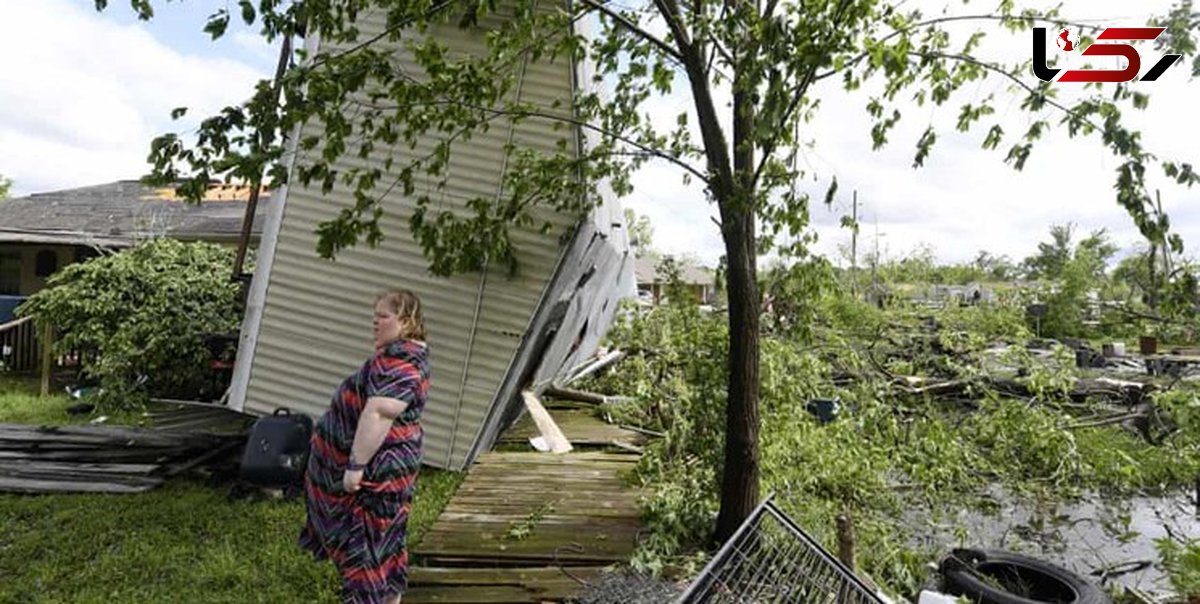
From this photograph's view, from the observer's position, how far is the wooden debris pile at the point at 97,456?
5391 millimetres

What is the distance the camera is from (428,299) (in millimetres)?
5656

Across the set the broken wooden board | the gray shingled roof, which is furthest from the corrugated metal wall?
the gray shingled roof

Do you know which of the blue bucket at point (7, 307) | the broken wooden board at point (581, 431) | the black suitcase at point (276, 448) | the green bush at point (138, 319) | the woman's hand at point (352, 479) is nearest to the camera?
the woman's hand at point (352, 479)

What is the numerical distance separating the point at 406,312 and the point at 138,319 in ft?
22.8

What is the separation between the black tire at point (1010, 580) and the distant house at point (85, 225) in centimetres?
1174

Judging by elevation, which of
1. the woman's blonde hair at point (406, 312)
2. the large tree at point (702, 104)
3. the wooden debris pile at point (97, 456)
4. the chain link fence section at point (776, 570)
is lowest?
the wooden debris pile at point (97, 456)

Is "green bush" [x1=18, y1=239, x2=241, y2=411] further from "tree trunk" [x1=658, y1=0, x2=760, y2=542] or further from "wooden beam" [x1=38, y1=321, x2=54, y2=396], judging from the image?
"tree trunk" [x1=658, y1=0, x2=760, y2=542]

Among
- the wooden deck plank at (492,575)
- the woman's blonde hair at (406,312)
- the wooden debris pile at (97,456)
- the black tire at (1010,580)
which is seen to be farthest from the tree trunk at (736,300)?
the wooden debris pile at (97,456)

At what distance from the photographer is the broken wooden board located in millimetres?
7109

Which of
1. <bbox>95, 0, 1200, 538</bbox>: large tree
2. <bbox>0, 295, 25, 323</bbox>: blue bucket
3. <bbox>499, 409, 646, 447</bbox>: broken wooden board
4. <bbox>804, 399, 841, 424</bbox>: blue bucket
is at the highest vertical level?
<bbox>95, 0, 1200, 538</bbox>: large tree

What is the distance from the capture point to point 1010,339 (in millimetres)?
6918

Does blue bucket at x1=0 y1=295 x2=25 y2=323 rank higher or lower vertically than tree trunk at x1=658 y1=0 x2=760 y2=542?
lower

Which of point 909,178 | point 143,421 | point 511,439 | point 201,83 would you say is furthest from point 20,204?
point 909,178

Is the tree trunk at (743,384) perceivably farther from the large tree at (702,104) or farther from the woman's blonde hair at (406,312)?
the woman's blonde hair at (406,312)
